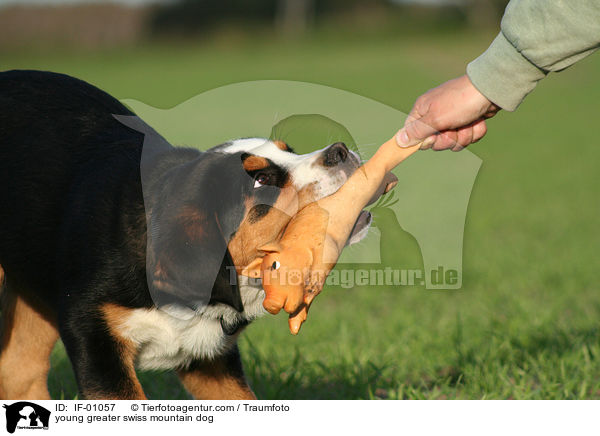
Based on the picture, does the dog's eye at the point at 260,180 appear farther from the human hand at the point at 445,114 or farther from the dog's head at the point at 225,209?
the human hand at the point at 445,114

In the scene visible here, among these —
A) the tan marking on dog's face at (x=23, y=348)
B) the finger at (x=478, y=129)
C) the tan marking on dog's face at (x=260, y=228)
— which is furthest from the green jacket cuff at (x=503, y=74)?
the tan marking on dog's face at (x=23, y=348)

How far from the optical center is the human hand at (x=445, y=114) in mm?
2926

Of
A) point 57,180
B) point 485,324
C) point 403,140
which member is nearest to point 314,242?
point 403,140

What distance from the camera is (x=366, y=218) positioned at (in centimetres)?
318

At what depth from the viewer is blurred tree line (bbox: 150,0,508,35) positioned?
4281 centimetres

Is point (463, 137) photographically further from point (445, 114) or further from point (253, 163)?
point (253, 163)

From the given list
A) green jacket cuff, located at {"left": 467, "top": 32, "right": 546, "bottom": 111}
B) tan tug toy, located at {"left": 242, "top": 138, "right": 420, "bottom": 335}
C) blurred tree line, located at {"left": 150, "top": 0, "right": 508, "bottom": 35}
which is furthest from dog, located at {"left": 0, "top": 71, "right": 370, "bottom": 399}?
blurred tree line, located at {"left": 150, "top": 0, "right": 508, "bottom": 35}

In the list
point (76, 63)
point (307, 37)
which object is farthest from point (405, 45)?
point (76, 63)

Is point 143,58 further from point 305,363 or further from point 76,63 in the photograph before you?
point 305,363

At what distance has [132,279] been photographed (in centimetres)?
294

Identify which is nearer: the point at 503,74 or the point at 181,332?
the point at 503,74

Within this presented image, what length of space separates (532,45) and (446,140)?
0.50 metres

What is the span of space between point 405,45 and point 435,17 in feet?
31.5
